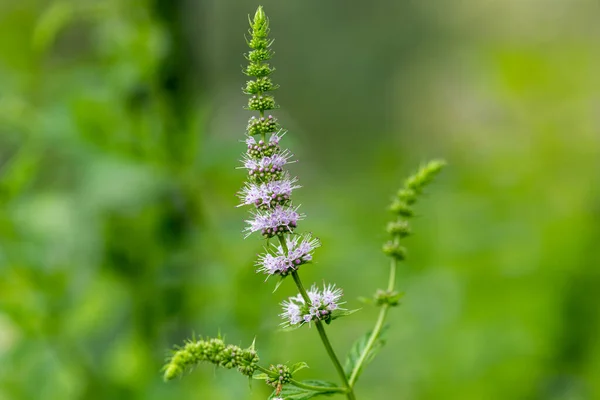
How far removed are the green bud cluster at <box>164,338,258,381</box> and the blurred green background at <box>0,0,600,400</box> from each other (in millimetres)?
398

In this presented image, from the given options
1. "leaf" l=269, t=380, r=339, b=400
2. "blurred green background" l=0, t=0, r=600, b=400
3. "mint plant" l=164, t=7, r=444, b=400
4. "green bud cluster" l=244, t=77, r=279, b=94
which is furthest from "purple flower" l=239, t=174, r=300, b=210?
"blurred green background" l=0, t=0, r=600, b=400

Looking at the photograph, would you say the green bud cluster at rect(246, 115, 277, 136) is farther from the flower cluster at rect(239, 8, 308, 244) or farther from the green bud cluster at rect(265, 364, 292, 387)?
the green bud cluster at rect(265, 364, 292, 387)

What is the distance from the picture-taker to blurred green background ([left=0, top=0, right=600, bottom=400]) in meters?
2.61

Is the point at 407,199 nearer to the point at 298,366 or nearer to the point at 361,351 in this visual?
the point at 361,351

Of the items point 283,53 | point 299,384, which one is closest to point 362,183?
point 283,53

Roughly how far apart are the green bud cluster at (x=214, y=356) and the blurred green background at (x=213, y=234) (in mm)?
398

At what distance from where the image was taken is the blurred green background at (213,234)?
8.56 ft

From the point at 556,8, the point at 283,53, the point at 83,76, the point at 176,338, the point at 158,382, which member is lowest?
the point at 158,382

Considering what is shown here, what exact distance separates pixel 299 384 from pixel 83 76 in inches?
99.0

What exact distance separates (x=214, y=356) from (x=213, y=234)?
1896mm

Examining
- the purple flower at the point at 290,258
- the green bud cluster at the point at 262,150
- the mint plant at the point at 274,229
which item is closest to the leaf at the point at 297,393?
the mint plant at the point at 274,229

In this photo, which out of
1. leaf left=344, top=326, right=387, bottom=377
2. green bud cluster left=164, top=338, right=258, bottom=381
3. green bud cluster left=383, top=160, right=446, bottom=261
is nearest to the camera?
green bud cluster left=164, top=338, right=258, bottom=381

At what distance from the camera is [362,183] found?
646 centimetres

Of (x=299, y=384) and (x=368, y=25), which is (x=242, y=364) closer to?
(x=299, y=384)
